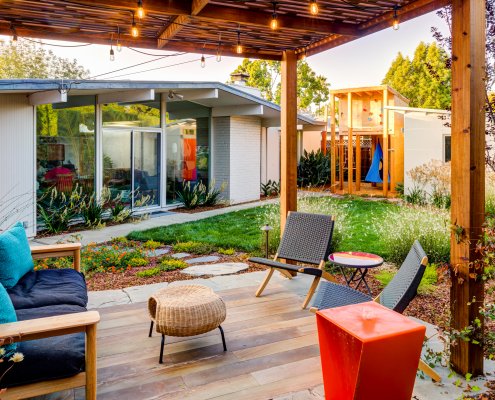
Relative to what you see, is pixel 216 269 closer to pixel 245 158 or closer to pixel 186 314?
pixel 186 314

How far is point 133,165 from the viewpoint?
11164 millimetres

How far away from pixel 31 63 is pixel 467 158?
36182 millimetres

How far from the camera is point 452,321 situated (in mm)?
3166

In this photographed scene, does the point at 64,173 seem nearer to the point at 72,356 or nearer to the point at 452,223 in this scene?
the point at 72,356

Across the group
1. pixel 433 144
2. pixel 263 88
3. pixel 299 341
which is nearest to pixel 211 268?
pixel 299 341

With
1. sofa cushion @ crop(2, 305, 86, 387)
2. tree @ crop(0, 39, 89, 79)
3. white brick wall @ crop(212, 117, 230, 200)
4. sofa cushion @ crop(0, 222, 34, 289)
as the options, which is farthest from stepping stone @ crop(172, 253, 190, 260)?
tree @ crop(0, 39, 89, 79)

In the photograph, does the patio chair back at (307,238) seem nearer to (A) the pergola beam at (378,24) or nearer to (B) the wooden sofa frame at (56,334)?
(A) the pergola beam at (378,24)

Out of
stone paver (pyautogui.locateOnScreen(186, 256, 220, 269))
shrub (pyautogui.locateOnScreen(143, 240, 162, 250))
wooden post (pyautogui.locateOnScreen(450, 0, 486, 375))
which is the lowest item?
stone paver (pyautogui.locateOnScreen(186, 256, 220, 269))

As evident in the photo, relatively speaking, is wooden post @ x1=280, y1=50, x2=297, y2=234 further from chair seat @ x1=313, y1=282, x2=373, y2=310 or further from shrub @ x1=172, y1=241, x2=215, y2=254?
chair seat @ x1=313, y1=282, x2=373, y2=310

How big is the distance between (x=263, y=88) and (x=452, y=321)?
31.6m

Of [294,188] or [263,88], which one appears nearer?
[294,188]

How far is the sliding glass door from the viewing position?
10.6 metres

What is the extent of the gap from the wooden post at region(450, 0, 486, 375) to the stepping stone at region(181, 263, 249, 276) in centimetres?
343

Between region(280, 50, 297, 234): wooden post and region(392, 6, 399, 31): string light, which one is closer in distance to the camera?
region(392, 6, 399, 31): string light
